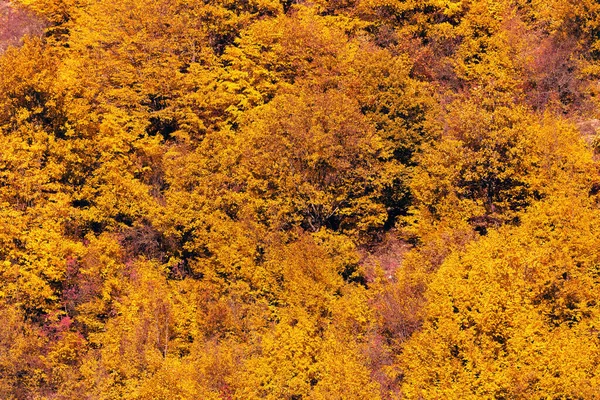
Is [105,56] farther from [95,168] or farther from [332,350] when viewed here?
[332,350]

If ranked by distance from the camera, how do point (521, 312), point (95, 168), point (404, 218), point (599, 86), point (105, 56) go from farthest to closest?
point (105, 56) < point (599, 86) < point (95, 168) < point (404, 218) < point (521, 312)

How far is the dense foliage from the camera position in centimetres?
4291

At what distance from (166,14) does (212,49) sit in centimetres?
531

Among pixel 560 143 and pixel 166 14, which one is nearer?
pixel 560 143

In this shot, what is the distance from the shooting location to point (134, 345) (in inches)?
1860

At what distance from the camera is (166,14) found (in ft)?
242

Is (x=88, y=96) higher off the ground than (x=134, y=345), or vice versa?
(x=88, y=96)

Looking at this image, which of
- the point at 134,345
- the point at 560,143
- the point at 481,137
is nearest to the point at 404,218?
the point at 481,137

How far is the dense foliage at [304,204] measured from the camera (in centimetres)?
4291

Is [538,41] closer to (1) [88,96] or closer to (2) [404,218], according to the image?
(2) [404,218]

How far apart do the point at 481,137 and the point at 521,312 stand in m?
16.1

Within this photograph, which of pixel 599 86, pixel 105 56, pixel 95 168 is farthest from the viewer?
pixel 105 56

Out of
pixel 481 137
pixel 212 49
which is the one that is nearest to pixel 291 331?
pixel 481 137

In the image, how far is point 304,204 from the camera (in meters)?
55.3
